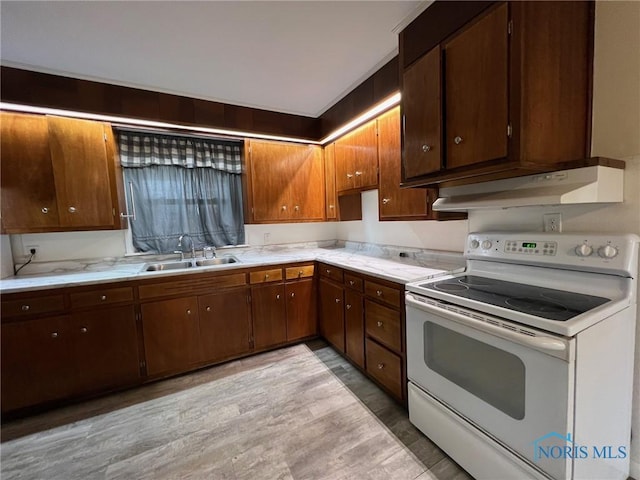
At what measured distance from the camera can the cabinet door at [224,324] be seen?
2.46m

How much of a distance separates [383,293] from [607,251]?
115cm

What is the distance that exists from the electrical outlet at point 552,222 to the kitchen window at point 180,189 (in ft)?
9.05

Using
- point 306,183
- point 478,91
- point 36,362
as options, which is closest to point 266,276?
point 306,183

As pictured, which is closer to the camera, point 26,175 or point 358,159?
point 26,175

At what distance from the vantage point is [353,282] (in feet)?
7.49

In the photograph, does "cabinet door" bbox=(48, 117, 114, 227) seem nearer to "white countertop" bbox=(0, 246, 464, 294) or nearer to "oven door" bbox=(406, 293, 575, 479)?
"white countertop" bbox=(0, 246, 464, 294)

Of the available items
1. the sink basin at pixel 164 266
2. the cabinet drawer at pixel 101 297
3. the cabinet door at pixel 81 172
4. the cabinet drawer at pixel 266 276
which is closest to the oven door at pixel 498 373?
the cabinet drawer at pixel 266 276

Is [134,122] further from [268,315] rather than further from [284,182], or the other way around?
[268,315]

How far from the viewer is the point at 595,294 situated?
4.18 ft

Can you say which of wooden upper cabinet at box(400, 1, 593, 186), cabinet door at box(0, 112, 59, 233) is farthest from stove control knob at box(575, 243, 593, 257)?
cabinet door at box(0, 112, 59, 233)

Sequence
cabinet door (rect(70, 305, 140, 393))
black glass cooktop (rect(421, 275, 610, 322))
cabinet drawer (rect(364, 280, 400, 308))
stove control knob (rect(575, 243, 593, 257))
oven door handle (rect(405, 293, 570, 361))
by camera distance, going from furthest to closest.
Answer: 1. cabinet door (rect(70, 305, 140, 393))
2. cabinet drawer (rect(364, 280, 400, 308))
3. stove control knob (rect(575, 243, 593, 257))
4. black glass cooktop (rect(421, 275, 610, 322))
5. oven door handle (rect(405, 293, 570, 361))

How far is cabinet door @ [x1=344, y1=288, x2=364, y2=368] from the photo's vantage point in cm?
224

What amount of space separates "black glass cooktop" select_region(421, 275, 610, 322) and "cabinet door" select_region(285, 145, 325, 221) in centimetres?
185

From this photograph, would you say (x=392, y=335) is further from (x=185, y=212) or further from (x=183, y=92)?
(x=183, y=92)
